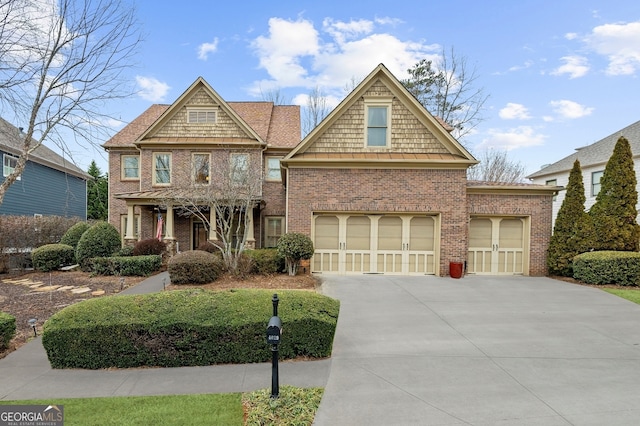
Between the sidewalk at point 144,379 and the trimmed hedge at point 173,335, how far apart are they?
15 centimetres

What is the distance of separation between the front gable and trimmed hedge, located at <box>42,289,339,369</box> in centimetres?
1277

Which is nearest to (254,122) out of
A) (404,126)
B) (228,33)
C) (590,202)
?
(228,33)

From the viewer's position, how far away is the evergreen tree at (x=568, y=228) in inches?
475

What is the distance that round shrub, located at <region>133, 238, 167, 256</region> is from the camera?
1396 cm

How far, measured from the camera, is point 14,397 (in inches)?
165

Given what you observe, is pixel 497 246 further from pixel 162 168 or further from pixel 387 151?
pixel 162 168

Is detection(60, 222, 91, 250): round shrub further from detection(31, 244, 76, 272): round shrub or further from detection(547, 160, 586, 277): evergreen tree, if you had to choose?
detection(547, 160, 586, 277): evergreen tree

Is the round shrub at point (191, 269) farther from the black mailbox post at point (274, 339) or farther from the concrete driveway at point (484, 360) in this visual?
the black mailbox post at point (274, 339)

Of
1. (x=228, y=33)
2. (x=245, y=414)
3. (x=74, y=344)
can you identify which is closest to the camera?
(x=245, y=414)

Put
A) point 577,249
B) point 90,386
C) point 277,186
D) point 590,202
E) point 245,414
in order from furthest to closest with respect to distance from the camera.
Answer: point 590,202 < point 277,186 < point 577,249 < point 90,386 < point 245,414

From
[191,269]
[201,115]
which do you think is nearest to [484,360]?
[191,269]

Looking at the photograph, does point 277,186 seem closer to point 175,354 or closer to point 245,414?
point 175,354

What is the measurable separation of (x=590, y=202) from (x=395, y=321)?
70.6 ft

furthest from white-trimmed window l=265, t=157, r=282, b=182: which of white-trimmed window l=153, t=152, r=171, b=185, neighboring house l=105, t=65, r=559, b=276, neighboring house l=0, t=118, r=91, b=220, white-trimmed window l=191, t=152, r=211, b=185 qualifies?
neighboring house l=0, t=118, r=91, b=220
